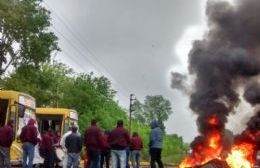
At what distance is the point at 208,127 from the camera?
27.2 meters

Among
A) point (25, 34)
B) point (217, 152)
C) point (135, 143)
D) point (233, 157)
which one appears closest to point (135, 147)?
point (135, 143)

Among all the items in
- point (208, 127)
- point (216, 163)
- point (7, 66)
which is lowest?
point (216, 163)

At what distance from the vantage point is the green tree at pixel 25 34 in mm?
45219

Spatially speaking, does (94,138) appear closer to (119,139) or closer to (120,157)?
(119,139)

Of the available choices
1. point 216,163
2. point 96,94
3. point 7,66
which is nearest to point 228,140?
point 216,163

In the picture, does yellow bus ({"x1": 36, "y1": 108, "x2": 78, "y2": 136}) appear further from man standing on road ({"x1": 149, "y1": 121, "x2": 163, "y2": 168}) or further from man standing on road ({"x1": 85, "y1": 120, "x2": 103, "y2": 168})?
man standing on road ({"x1": 85, "y1": 120, "x2": 103, "y2": 168})

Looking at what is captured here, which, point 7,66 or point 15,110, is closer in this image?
point 15,110

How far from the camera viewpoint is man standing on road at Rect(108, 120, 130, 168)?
67.2 feet

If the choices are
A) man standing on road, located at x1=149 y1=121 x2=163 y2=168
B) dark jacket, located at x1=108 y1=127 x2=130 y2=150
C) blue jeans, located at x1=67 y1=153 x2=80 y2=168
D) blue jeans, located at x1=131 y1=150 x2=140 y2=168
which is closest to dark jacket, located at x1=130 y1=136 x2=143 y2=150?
blue jeans, located at x1=131 y1=150 x2=140 y2=168

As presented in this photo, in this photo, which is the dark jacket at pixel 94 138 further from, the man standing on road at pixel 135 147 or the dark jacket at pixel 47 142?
the dark jacket at pixel 47 142

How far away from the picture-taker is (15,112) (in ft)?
84.1

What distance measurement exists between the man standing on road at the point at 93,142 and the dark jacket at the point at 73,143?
1.35 ft

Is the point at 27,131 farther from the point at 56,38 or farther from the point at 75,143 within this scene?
the point at 56,38

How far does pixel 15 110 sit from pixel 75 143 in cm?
564
